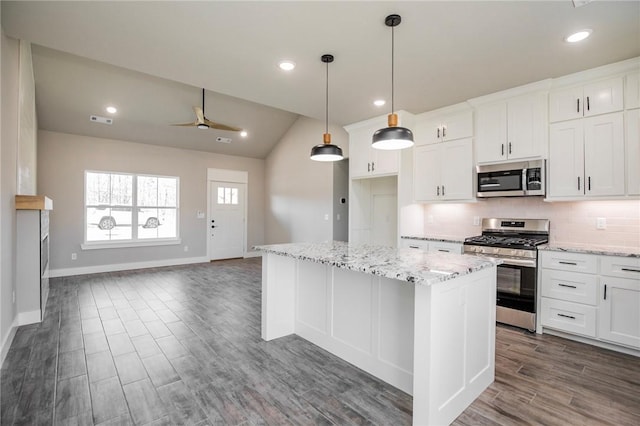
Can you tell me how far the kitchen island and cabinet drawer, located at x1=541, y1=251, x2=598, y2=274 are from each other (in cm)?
138

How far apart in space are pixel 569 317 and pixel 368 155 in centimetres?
312

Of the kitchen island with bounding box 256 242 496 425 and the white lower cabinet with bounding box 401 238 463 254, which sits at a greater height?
the white lower cabinet with bounding box 401 238 463 254

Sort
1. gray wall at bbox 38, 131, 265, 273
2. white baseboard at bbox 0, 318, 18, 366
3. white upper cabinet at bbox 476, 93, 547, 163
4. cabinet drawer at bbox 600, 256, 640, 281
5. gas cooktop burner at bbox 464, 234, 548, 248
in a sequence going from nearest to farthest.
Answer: white baseboard at bbox 0, 318, 18, 366 < cabinet drawer at bbox 600, 256, 640, 281 < gas cooktop burner at bbox 464, 234, 548, 248 < white upper cabinet at bbox 476, 93, 547, 163 < gray wall at bbox 38, 131, 265, 273

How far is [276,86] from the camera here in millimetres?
3604

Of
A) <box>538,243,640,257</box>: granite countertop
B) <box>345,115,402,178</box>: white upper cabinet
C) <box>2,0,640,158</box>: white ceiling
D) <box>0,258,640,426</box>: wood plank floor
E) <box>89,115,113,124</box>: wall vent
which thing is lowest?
<box>0,258,640,426</box>: wood plank floor

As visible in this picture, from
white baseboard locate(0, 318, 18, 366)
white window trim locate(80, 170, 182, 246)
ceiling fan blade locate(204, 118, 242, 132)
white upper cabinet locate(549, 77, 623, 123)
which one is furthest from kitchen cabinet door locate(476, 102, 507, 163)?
white window trim locate(80, 170, 182, 246)

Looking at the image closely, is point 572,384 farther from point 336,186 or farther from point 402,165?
point 336,186

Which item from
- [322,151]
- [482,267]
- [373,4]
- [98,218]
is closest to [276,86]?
[322,151]

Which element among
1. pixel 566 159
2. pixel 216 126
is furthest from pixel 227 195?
pixel 566 159

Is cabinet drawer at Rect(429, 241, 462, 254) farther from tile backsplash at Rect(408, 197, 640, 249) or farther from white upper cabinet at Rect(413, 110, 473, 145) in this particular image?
white upper cabinet at Rect(413, 110, 473, 145)

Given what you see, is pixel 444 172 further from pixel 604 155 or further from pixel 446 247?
pixel 604 155

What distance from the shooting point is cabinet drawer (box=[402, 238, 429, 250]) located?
408cm

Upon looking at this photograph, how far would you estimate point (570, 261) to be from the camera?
302 centimetres

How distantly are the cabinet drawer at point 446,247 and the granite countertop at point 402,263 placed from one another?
151 cm
